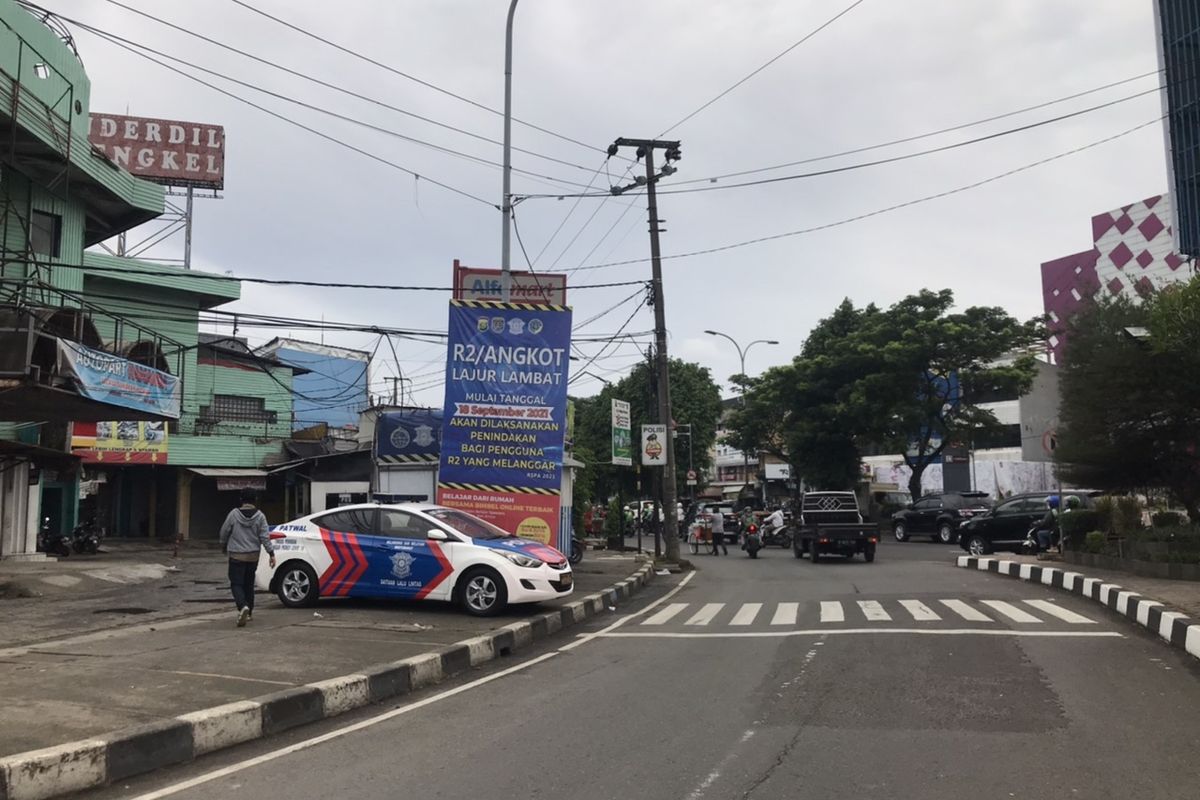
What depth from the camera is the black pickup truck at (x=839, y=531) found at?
2356 cm

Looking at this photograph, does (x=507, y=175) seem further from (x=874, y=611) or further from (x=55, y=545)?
(x=55, y=545)

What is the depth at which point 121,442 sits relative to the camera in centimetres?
3155

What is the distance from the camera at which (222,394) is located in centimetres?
3688

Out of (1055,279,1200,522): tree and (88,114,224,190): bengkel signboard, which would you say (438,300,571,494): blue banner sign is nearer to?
(1055,279,1200,522): tree

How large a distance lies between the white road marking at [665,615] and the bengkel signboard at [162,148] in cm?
3013

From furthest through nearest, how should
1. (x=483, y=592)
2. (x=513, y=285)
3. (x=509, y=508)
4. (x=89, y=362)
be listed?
1. (x=513, y=285)
2. (x=509, y=508)
3. (x=89, y=362)
4. (x=483, y=592)

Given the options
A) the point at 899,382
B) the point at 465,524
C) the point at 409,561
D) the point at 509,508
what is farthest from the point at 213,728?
the point at 899,382

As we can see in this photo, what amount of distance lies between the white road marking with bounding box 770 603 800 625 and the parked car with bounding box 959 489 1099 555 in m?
12.7

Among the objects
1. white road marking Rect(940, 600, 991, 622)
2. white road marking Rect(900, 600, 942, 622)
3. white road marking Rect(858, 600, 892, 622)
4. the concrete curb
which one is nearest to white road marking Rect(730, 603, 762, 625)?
white road marking Rect(858, 600, 892, 622)

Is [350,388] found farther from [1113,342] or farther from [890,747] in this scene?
[890,747]

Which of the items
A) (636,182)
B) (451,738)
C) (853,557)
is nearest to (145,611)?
(451,738)

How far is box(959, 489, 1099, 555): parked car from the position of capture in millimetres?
23984

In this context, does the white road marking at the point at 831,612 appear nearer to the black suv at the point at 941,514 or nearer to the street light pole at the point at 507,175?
the street light pole at the point at 507,175

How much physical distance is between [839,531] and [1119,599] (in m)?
11.6
